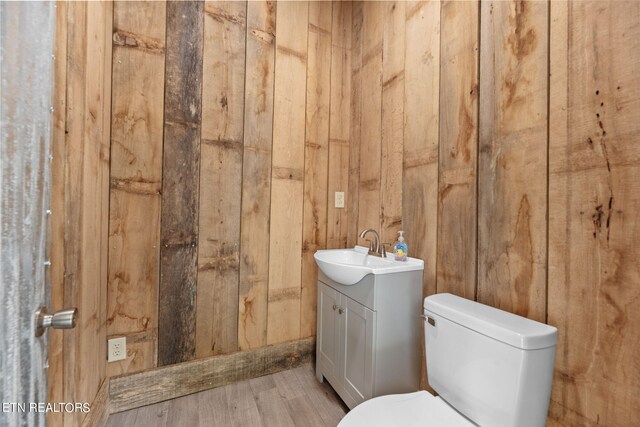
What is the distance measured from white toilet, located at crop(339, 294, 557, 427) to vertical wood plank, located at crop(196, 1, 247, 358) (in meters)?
1.04

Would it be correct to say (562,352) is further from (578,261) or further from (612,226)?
(612,226)

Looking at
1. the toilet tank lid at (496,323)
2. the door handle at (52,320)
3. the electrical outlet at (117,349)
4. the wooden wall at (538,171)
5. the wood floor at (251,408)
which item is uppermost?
the wooden wall at (538,171)

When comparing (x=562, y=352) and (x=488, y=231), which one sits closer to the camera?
(x=562, y=352)

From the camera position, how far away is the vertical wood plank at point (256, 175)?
175cm

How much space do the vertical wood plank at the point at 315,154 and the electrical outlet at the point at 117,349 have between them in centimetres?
102

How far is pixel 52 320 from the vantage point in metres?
0.52

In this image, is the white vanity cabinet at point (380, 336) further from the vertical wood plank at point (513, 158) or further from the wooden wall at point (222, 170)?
the wooden wall at point (222, 170)

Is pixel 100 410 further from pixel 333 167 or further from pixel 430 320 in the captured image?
pixel 333 167

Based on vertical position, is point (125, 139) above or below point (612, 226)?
above

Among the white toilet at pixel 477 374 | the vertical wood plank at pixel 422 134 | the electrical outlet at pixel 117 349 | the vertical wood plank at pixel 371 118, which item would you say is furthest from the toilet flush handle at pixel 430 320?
the electrical outlet at pixel 117 349

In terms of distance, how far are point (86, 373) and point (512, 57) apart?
2.12 meters

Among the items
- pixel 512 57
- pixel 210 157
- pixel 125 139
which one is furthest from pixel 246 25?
pixel 512 57

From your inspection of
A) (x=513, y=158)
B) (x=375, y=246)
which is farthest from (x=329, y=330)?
(x=513, y=158)

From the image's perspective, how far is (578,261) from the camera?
2.96ft
